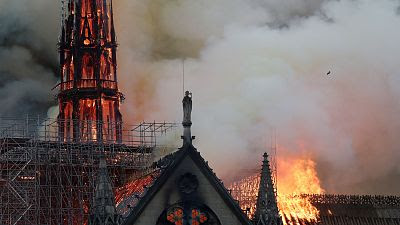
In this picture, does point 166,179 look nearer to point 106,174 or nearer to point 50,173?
point 106,174

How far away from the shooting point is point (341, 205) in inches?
5527

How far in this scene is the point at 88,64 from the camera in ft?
567

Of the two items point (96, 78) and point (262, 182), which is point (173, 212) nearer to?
point (262, 182)

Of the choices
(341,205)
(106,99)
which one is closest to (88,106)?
(106,99)

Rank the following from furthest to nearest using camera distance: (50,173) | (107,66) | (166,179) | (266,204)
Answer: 1. (107,66)
2. (50,173)
3. (266,204)
4. (166,179)

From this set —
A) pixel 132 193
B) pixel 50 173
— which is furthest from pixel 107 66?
pixel 132 193

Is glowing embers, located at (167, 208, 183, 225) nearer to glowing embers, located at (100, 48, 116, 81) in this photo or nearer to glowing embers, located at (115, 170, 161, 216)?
glowing embers, located at (115, 170, 161, 216)

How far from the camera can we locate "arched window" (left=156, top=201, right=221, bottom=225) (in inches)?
3531

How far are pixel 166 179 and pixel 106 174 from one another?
4.52 m

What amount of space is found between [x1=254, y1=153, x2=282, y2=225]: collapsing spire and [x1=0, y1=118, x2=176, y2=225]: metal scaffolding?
121 feet

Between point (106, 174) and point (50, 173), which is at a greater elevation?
point (50, 173)

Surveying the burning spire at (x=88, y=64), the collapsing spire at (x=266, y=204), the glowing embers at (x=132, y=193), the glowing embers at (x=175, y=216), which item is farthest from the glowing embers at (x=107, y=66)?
the glowing embers at (x=175, y=216)

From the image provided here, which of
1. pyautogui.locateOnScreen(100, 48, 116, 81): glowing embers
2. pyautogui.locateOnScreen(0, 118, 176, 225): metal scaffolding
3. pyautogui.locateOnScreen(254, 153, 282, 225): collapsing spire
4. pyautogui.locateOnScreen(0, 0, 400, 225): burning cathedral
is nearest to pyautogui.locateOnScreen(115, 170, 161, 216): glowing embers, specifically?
pyautogui.locateOnScreen(0, 0, 400, 225): burning cathedral

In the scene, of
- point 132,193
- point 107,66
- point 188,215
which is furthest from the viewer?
point 107,66
